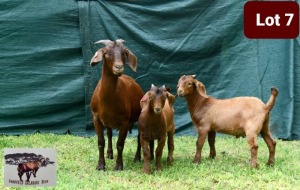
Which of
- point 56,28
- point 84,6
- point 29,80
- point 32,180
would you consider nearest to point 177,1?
point 84,6

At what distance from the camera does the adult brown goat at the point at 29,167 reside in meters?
5.14

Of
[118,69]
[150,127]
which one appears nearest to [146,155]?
[150,127]

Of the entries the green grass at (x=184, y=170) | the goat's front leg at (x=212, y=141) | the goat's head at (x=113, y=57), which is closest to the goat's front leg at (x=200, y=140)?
the green grass at (x=184, y=170)

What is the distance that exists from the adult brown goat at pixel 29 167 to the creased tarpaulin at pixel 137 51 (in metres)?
3.74

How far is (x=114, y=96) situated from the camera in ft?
20.0

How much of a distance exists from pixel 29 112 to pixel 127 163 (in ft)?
9.61

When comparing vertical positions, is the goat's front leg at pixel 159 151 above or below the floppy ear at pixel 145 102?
below

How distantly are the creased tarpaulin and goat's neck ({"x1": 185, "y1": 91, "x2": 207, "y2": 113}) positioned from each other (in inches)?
84.1

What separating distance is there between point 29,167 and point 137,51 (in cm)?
420

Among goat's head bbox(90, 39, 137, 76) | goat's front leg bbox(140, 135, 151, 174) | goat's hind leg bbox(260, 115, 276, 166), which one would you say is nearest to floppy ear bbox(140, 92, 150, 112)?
goat's front leg bbox(140, 135, 151, 174)

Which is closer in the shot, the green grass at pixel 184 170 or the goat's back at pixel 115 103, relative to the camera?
the green grass at pixel 184 170

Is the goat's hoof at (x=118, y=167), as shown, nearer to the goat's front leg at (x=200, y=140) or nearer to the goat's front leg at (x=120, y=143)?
the goat's front leg at (x=120, y=143)

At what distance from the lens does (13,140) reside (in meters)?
8.34
